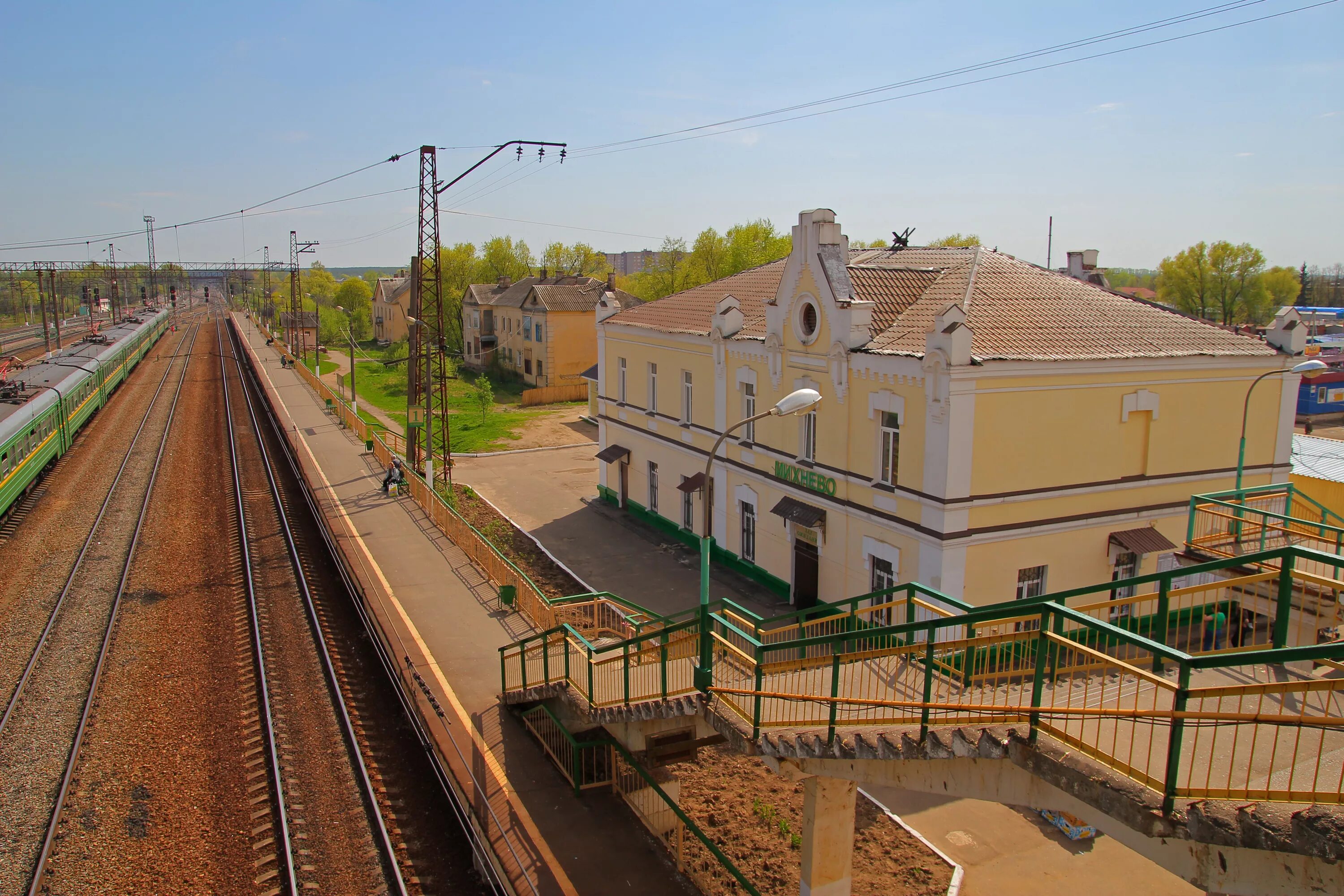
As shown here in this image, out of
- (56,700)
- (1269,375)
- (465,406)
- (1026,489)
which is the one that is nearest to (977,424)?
(1026,489)

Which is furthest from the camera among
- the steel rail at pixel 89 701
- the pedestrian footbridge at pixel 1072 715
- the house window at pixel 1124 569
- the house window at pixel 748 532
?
the house window at pixel 748 532

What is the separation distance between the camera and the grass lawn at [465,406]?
4259 cm

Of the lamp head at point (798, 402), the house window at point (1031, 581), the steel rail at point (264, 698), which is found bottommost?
the steel rail at point (264, 698)

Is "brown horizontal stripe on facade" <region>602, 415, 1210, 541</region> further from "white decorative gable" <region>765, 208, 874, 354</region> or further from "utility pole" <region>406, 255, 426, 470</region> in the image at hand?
"utility pole" <region>406, 255, 426, 470</region>

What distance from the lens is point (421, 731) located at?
45.2 ft

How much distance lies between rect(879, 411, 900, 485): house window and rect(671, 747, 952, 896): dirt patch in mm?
6020

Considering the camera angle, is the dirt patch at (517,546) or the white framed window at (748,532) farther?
the dirt patch at (517,546)

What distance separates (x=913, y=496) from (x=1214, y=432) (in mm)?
6713

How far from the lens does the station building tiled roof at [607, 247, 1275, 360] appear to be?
16.7 m

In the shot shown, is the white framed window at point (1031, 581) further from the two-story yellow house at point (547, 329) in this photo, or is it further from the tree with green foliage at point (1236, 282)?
the tree with green foliage at point (1236, 282)

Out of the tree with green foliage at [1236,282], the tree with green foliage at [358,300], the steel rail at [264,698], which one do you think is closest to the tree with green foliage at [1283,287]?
the tree with green foliage at [1236,282]

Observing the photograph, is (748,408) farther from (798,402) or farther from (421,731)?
(798,402)

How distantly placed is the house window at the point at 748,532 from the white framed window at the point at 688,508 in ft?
8.76

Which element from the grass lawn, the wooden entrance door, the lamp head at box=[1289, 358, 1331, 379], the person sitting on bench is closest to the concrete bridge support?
the wooden entrance door
